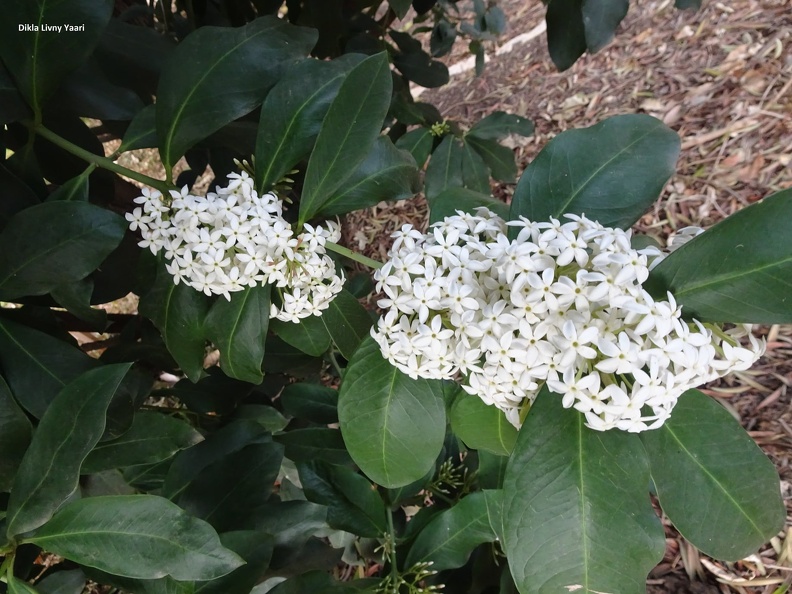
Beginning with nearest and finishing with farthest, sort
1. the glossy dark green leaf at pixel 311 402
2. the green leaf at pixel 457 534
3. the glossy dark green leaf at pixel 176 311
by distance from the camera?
1. the glossy dark green leaf at pixel 176 311
2. the green leaf at pixel 457 534
3. the glossy dark green leaf at pixel 311 402

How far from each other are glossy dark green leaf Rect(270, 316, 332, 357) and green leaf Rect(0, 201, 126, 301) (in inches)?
13.7

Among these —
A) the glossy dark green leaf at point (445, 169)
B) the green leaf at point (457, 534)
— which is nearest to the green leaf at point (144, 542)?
the green leaf at point (457, 534)

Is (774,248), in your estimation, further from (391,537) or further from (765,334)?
(765,334)

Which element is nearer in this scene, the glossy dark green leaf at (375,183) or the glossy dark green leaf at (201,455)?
the glossy dark green leaf at (375,183)

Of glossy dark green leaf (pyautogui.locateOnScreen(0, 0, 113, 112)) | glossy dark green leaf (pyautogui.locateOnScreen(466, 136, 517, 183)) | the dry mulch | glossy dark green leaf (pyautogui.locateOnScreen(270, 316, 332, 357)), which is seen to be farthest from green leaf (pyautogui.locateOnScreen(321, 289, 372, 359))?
the dry mulch

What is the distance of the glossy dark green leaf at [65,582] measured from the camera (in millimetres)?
1056

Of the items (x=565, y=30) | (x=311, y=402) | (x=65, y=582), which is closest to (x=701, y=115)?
(x=565, y=30)

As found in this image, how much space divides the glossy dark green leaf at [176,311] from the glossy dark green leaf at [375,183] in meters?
0.29

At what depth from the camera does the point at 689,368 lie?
657 millimetres

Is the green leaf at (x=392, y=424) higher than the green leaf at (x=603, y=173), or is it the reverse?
the green leaf at (x=603, y=173)

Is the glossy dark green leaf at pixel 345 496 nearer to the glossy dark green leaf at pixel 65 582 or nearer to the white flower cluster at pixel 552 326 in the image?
the glossy dark green leaf at pixel 65 582

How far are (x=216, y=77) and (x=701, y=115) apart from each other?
8.22 ft

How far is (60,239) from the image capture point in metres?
0.96

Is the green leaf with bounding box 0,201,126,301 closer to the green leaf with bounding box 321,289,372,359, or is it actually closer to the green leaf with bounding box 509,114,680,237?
the green leaf with bounding box 321,289,372,359
